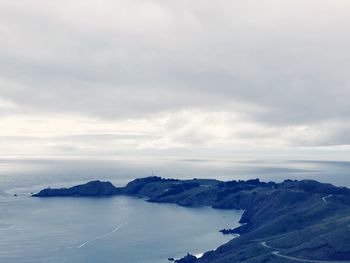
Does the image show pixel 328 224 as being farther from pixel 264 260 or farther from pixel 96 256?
pixel 96 256

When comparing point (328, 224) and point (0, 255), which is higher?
point (328, 224)

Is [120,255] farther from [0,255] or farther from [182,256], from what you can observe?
[0,255]

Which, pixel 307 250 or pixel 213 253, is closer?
pixel 307 250

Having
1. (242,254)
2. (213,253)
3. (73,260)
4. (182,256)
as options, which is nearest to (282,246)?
(242,254)

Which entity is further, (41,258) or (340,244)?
(41,258)

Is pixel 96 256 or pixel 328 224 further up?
pixel 328 224

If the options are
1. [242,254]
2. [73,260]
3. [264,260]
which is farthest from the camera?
[73,260]

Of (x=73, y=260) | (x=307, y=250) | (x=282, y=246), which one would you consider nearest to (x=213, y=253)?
(x=282, y=246)

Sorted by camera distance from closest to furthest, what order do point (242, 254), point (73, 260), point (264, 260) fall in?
point (264, 260) → point (242, 254) → point (73, 260)
